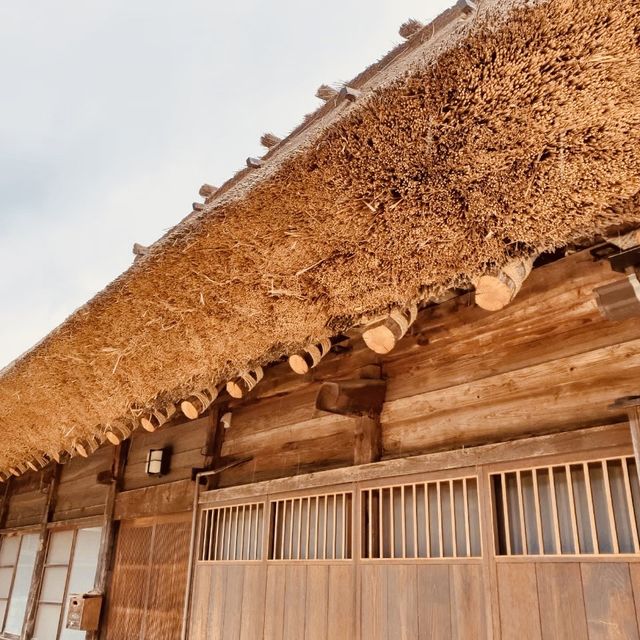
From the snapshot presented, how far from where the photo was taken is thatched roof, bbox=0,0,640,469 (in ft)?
5.99

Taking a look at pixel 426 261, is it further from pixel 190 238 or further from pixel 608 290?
pixel 190 238

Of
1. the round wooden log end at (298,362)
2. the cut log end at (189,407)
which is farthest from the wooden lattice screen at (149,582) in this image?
the round wooden log end at (298,362)

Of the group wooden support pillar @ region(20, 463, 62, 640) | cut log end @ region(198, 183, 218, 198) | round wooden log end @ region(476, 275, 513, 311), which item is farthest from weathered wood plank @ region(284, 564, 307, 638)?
wooden support pillar @ region(20, 463, 62, 640)

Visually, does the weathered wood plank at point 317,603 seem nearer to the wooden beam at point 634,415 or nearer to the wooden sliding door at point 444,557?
the wooden sliding door at point 444,557

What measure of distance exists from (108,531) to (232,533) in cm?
216

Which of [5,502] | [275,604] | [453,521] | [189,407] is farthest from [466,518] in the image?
[5,502]

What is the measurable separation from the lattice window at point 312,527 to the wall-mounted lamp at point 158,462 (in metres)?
1.85

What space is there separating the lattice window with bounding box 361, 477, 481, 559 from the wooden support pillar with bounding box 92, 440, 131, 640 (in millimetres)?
3481

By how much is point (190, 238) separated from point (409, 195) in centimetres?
130

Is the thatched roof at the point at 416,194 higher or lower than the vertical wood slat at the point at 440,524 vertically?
higher

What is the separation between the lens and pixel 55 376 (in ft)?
15.5

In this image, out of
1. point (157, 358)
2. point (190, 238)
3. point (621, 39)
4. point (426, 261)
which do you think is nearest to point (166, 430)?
point (157, 358)

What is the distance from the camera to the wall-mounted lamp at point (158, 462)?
17.1 feet

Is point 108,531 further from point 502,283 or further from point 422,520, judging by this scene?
point 502,283
